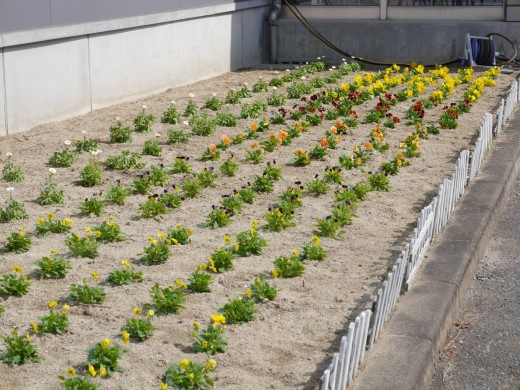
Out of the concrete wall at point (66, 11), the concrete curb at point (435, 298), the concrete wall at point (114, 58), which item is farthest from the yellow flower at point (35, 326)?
the concrete wall at point (66, 11)

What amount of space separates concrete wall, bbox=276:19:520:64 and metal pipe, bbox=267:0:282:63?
0.06m

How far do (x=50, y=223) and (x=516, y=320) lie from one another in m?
3.44

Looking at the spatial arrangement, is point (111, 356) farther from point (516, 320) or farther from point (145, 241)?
point (516, 320)

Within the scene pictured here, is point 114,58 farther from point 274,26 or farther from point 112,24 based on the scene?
point 274,26

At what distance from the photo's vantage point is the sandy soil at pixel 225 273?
5.24m

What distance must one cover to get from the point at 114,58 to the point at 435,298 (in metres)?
7.89

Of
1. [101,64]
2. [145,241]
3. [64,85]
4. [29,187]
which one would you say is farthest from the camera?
[101,64]

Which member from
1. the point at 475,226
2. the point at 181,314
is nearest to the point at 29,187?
the point at 181,314

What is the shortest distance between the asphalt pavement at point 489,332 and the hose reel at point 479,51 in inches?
367

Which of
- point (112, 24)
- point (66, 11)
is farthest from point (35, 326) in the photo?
point (112, 24)

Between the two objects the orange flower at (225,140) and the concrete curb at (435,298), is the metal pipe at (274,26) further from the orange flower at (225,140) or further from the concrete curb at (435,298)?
the concrete curb at (435,298)

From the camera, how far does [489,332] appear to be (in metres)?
6.29

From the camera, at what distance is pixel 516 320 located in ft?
21.3

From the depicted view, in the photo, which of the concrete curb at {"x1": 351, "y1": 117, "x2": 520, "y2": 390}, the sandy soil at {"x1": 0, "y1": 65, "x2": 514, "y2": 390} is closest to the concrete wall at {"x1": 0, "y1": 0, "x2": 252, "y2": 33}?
the sandy soil at {"x1": 0, "y1": 65, "x2": 514, "y2": 390}
